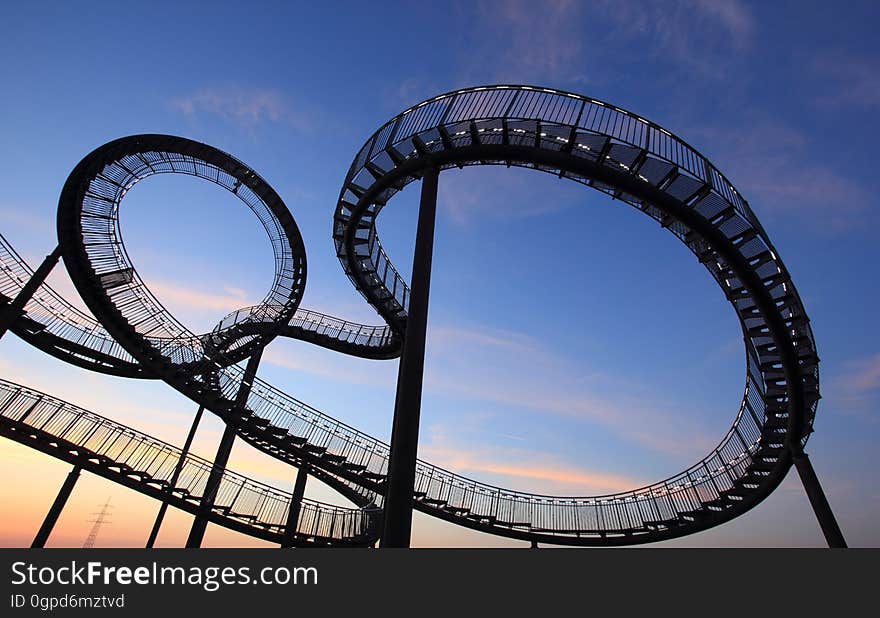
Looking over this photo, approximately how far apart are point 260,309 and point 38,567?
1684cm

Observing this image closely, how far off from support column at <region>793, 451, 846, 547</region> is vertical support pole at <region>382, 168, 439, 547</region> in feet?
43.2

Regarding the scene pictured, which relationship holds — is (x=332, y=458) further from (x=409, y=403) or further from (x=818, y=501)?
(x=818, y=501)

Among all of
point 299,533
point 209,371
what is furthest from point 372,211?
point 299,533

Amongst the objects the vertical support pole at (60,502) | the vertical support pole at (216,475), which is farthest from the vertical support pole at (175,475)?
the vertical support pole at (60,502)

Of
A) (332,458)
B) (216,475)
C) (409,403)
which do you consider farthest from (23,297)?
(409,403)

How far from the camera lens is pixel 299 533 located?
15.0 m

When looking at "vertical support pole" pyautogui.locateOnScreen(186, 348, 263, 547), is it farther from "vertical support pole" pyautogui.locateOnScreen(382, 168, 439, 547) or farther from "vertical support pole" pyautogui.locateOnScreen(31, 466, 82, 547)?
"vertical support pole" pyautogui.locateOnScreen(382, 168, 439, 547)

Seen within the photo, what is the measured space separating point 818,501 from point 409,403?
13847 millimetres

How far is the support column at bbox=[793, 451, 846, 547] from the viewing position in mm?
13322

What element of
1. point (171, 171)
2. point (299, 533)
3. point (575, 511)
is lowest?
point (299, 533)

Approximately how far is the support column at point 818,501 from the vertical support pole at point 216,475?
57.3 feet

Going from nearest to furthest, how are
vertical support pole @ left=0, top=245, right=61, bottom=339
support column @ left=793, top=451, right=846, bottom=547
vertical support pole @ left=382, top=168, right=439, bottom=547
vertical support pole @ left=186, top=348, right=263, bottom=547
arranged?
1. vertical support pole @ left=382, top=168, right=439, bottom=547
2. vertical support pole @ left=0, top=245, right=61, bottom=339
3. support column @ left=793, top=451, right=846, bottom=547
4. vertical support pole @ left=186, top=348, right=263, bottom=547

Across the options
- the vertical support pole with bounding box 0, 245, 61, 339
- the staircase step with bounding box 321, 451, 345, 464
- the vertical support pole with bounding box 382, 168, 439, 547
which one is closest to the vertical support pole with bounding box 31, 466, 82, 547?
the vertical support pole with bounding box 0, 245, 61, 339

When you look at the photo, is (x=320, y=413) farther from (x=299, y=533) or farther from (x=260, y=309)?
(x=260, y=309)
